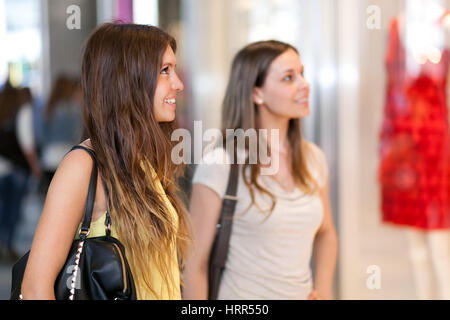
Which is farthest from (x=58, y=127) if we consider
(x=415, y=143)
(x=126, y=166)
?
(x=126, y=166)

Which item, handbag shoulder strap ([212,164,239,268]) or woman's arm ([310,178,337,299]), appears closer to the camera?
handbag shoulder strap ([212,164,239,268])

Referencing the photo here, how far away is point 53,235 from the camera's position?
1186 millimetres

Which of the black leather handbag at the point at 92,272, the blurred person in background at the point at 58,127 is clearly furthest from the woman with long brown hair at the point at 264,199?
the blurred person in background at the point at 58,127

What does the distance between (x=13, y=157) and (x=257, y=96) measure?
3.43 meters

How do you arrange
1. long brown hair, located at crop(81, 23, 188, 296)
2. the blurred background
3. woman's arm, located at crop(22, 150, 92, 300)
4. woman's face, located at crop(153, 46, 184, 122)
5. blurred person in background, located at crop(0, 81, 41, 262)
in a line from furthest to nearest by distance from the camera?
blurred person in background, located at crop(0, 81, 41, 262) < the blurred background < woman's face, located at crop(153, 46, 184, 122) < long brown hair, located at crop(81, 23, 188, 296) < woman's arm, located at crop(22, 150, 92, 300)

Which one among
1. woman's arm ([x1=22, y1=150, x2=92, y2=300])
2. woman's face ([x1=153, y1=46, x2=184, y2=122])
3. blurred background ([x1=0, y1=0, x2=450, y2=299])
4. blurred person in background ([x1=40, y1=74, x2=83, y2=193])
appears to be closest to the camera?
woman's arm ([x1=22, y1=150, x2=92, y2=300])

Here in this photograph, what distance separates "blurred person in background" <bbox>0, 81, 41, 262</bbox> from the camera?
15.5 ft

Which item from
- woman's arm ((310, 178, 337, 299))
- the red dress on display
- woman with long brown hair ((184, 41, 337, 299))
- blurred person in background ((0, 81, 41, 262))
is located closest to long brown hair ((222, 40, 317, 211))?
woman with long brown hair ((184, 41, 337, 299))

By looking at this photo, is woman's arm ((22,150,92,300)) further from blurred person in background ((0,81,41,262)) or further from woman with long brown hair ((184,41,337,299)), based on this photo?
blurred person in background ((0,81,41,262))

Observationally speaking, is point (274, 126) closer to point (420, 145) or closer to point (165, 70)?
point (165, 70)

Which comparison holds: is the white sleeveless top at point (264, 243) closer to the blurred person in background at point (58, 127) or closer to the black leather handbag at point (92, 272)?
the black leather handbag at point (92, 272)

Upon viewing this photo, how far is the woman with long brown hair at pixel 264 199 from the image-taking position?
187 centimetres

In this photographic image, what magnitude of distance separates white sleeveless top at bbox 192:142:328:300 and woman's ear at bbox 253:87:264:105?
23 cm

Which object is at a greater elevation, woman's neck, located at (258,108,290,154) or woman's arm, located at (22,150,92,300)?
woman's neck, located at (258,108,290,154)
